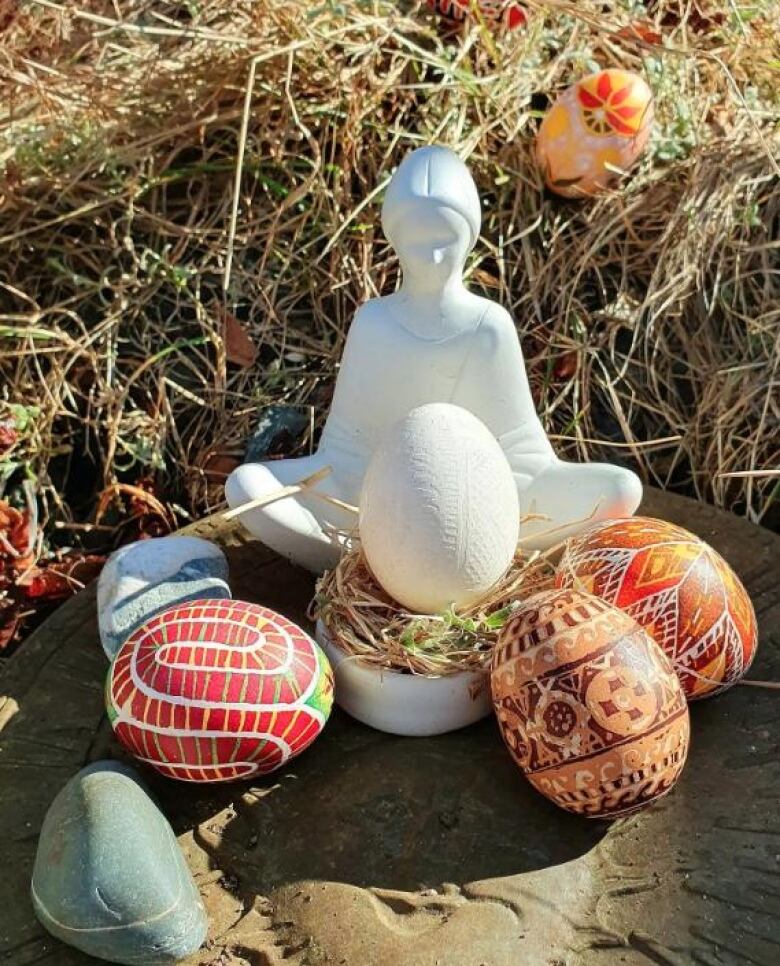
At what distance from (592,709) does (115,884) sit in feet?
2.08

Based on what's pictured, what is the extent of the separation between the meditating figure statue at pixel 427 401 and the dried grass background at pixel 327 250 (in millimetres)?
500

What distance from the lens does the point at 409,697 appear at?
157 cm

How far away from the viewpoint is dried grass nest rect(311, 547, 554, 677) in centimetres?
156

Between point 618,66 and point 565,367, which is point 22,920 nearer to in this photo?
point 565,367

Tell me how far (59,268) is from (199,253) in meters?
0.33

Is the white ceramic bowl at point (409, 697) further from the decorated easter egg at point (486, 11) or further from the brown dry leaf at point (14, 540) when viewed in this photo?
the decorated easter egg at point (486, 11)

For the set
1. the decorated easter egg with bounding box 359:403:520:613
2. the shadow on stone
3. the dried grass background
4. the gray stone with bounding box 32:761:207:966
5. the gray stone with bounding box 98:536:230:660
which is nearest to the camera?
the gray stone with bounding box 32:761:207:966

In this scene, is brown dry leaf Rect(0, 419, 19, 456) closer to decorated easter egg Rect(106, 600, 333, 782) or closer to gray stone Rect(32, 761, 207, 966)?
decorated easter egg Rect(106, 600, 333, 782)

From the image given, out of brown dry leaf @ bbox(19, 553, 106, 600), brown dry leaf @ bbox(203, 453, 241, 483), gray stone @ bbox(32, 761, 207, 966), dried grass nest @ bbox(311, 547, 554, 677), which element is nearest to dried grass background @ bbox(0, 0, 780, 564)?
brown dry leaf @ bbox(203, 453, 241, 483)

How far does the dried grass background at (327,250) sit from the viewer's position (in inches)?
91.1

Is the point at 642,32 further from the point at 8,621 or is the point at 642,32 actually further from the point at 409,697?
the point at 8,621

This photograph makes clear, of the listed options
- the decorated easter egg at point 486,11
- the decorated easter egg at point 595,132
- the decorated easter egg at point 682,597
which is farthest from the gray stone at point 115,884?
the decorated easter egg at point 486,11

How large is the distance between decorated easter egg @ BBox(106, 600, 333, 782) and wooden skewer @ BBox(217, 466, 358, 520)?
0.72ft

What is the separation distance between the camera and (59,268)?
2.38m
